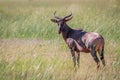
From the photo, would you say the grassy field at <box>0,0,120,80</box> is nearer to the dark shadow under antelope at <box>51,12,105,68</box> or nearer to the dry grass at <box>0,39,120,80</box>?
the dry grass at <box>0,39,120,80</box>

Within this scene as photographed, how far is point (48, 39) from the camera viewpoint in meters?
9.48

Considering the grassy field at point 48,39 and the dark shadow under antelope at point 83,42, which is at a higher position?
the dark shadow under antelope at point 83,42

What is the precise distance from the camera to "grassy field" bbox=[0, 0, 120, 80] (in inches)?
248

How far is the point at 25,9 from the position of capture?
43.6ft

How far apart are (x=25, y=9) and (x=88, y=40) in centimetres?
648

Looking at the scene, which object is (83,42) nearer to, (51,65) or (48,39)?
(51,65)

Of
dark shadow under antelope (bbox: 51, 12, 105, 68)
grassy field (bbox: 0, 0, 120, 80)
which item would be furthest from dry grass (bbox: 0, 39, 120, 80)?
dark shadow under antelope (bbox: 51, 12, 105, 68)

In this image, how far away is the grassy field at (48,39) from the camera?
631cm

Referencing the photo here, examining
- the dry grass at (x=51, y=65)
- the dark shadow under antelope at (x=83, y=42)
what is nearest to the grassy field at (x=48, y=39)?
the dry grass at (x=51, y=65)

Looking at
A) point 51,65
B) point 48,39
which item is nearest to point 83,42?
point 51,65

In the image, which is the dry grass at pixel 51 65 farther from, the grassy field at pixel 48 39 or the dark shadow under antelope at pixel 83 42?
the dark shadow under antelope at pixel 83 42

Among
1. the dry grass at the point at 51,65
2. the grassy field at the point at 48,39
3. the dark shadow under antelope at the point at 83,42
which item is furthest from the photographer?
the dark shadow under antelope at the point at 83,42

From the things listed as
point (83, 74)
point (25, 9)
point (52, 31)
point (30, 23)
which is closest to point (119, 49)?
point (83, 74)

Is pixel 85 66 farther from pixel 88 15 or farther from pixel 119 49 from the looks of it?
pixel 88 15
